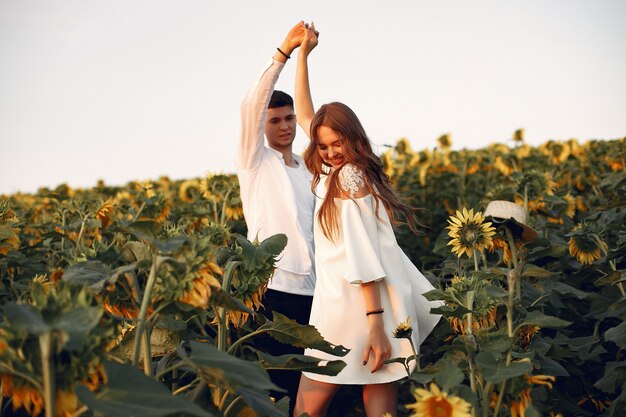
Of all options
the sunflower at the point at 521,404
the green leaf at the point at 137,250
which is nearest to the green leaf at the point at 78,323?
the green leaf at the point at 137,250

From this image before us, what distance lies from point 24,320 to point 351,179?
4.91 ft

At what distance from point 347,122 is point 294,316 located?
0.98 m

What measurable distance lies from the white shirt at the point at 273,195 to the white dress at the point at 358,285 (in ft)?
1.77

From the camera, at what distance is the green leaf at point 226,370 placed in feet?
3.87

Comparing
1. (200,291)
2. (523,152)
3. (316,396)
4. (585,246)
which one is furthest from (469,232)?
(523,152)

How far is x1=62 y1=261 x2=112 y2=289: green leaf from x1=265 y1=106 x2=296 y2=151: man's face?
79.6 inches

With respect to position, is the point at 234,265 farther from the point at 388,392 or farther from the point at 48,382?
the point at 388,392

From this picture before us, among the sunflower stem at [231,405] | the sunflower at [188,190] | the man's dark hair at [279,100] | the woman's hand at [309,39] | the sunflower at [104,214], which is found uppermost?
the woman's hand at [309,39]

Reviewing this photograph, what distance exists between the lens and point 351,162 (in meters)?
2.45

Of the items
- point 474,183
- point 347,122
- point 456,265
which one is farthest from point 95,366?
point 474,183

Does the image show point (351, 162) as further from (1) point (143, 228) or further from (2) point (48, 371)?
(2) point (48, 371)

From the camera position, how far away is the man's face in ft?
10.9

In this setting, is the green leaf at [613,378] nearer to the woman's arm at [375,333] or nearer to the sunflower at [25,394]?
the woman's arm at [375,333]

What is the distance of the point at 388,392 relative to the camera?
2297mm
